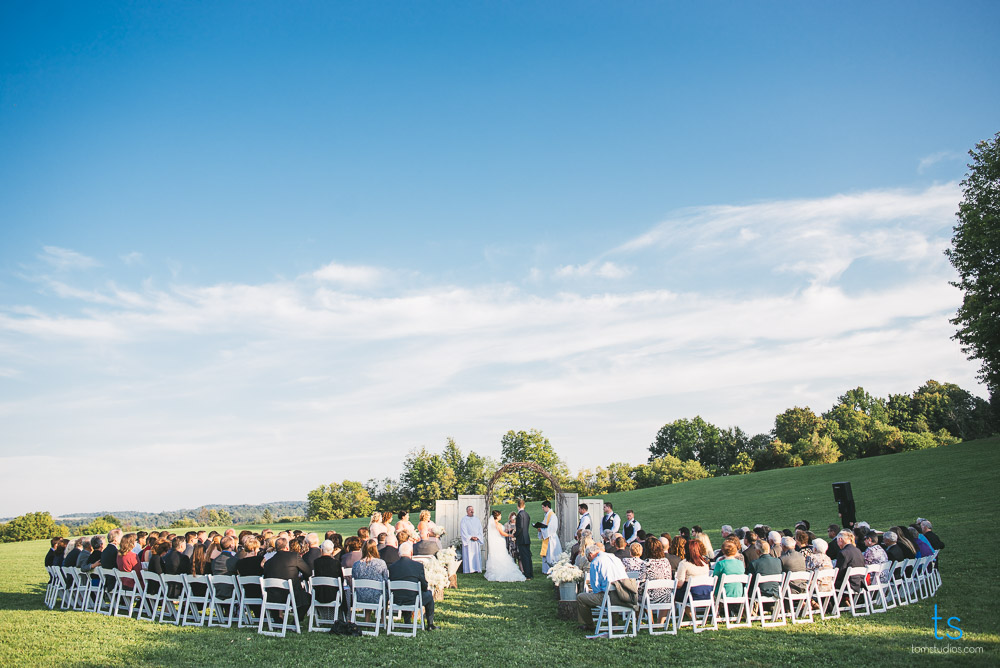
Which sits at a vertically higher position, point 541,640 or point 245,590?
point 245,590

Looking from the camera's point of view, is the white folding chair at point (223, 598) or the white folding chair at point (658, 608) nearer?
the white folding chair at point (658, 608)

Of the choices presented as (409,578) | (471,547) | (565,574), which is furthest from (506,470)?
(409,578)

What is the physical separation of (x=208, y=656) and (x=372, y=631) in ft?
7.43

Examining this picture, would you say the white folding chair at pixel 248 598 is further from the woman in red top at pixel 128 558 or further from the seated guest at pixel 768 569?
the seated guest at pixel 768 569

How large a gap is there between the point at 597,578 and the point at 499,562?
6.83 metres

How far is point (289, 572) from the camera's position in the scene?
30.6 feet

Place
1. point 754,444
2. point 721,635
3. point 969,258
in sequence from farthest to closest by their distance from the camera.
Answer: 1. point 754,444
2. point 969,258
3. point 721,635

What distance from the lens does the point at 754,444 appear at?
79.6 m

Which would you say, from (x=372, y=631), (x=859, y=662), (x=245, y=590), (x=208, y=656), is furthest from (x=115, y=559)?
(x=859, y=662)

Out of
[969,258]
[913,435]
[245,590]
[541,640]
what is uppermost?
[969,258]

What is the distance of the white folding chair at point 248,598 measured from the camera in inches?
369

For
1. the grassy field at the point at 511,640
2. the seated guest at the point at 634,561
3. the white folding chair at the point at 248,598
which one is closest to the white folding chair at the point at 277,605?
the white folding chair at the point at 248,598

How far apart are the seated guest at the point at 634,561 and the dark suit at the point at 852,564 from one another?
10.9ft

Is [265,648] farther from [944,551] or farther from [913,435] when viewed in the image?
[913,435]
